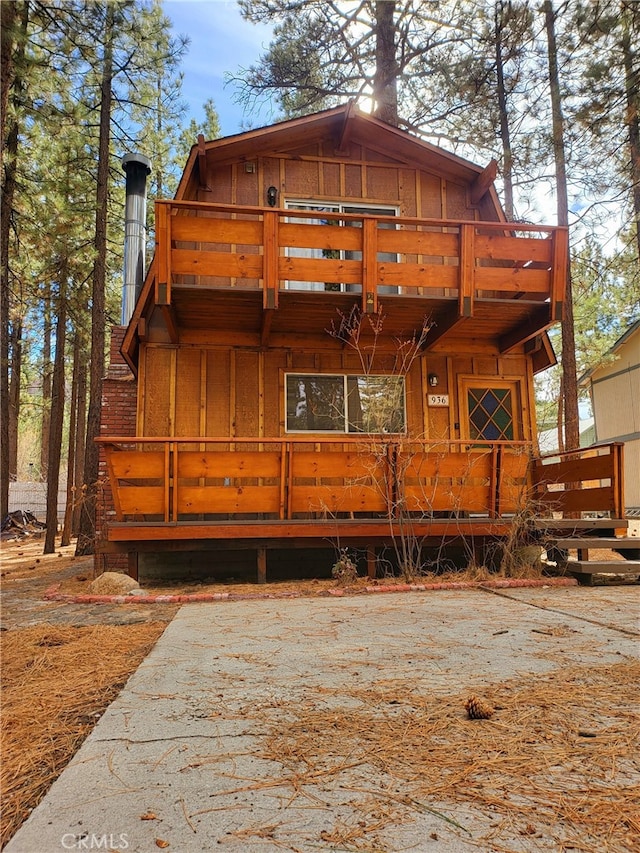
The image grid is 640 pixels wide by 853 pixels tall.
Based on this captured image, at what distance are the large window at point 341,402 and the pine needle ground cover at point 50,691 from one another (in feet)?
16.2

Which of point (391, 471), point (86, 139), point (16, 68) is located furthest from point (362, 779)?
point (86, 139)

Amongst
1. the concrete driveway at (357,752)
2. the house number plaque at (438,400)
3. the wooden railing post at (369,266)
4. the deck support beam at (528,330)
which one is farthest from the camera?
the house number plaque at (438,400)

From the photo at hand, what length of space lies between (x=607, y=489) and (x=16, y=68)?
32.4ft

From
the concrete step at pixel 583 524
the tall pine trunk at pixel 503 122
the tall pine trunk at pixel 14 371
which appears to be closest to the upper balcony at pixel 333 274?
the concrete step at pixel 583 524

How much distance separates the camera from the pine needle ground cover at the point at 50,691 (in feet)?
6.19

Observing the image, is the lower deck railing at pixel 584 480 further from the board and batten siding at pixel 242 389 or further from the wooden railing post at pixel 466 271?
the wooden railing post at pixel 466 271

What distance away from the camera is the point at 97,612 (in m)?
5.22

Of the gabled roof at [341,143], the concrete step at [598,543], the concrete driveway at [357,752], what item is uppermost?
the gabled roof at [341,143]

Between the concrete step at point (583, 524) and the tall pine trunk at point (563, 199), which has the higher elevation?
the tall pine trunk at point (563, 199)

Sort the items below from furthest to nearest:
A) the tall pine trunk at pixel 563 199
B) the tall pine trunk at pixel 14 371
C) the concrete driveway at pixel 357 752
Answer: the tall pine trunk at pixel 14 371
the tall pine trunk at pixel 563 199
the concrete driveway at pixel 357 752

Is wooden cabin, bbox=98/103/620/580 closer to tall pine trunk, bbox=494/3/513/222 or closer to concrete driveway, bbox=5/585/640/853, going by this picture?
concrete driveway, bbox=5/585/640/853

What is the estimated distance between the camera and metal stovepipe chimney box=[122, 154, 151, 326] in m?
10.9

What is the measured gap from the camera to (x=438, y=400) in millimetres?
9344

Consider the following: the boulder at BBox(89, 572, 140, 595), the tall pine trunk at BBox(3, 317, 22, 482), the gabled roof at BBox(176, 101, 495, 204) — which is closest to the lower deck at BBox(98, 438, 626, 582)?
the boulder at BBox(89, 572, 140, 595)
